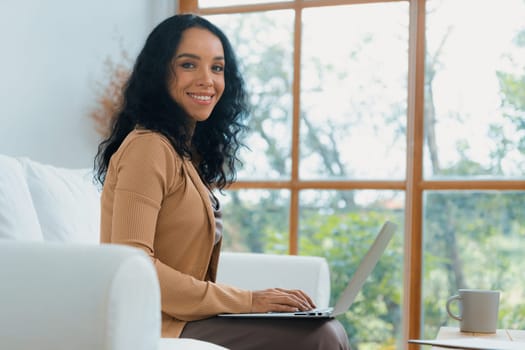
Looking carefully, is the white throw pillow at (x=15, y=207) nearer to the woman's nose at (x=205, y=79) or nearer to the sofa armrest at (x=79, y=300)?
the woman's nose at (x=205, y=79)

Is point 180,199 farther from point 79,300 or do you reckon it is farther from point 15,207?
point 79,300

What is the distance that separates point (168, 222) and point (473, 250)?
209 cm

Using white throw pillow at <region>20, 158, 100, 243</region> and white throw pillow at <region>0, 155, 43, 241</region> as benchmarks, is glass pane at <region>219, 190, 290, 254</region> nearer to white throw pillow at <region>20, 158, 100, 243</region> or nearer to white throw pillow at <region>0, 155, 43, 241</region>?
white throw pillow at <region>20, 158, 100, 243</region>

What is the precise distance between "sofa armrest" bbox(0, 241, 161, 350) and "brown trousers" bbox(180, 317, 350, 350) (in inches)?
23.5

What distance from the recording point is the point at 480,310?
1.95 metres

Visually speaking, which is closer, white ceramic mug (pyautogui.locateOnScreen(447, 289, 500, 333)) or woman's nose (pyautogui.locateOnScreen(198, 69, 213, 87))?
white ceramic mug (pyautogui.locateOnScreen(447, 289, 500, 333))

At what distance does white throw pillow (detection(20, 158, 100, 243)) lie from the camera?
2184mm

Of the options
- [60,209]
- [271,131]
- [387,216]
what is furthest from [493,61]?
[60,209]

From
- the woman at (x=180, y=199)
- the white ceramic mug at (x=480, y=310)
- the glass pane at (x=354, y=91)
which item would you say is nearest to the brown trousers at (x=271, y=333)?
the woman at (x=180, y=199)

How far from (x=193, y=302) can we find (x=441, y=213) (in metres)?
2.09

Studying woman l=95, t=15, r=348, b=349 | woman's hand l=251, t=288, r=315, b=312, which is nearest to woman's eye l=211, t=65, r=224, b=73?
woman l=95, t=15, r=348, b=349

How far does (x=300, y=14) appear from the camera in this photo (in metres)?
3.97

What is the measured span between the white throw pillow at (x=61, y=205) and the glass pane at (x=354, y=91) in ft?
5.38

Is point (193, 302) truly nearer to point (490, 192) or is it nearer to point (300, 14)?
point (490, 192)
